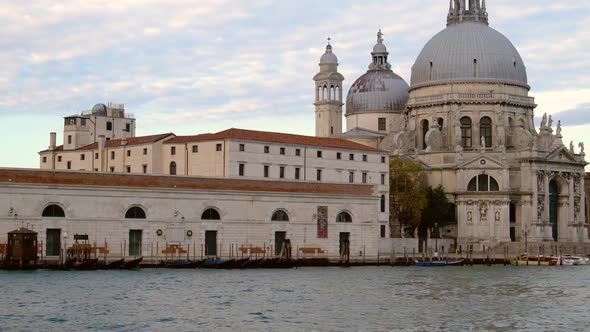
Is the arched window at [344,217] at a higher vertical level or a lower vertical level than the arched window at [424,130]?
lower

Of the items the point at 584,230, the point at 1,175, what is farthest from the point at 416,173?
the point at 1,175

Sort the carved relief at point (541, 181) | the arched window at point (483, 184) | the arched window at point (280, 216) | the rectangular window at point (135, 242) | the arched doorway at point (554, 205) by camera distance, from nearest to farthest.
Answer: the rectangular window at point (135, 242)
the arched window at point (280, 216)
the arched window at point (483, 184)
the carved relief at point (541, 181)
the arched doorway at point (554, 205)

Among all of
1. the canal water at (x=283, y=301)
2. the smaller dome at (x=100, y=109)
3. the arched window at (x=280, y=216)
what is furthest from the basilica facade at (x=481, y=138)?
the canal water at (x=283, y=301)

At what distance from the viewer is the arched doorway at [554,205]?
291 feet

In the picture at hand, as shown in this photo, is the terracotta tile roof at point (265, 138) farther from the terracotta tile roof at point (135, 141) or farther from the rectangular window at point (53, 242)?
the rectangular window at point (53, 242)

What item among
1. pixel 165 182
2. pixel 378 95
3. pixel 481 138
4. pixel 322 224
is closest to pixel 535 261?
pixel 481 138

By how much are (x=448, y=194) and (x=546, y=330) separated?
52.6 meters

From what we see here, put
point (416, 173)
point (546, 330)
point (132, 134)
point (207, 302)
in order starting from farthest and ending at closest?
point (132, 134)
point (416, 173)
point (207, 302)
point (546, 330)

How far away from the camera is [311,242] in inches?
2554

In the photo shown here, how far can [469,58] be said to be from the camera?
91312 millimetres

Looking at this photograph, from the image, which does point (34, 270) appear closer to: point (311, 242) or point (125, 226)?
point (125, 226)

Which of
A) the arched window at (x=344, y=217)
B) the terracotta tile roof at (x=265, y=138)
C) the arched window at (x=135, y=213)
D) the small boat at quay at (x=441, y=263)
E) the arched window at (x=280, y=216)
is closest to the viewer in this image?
the arched window at (x=135, y=213)

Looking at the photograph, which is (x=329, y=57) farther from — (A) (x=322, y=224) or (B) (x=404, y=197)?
(A) (x=322, y=224)

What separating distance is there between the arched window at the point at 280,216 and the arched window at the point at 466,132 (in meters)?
30.1
